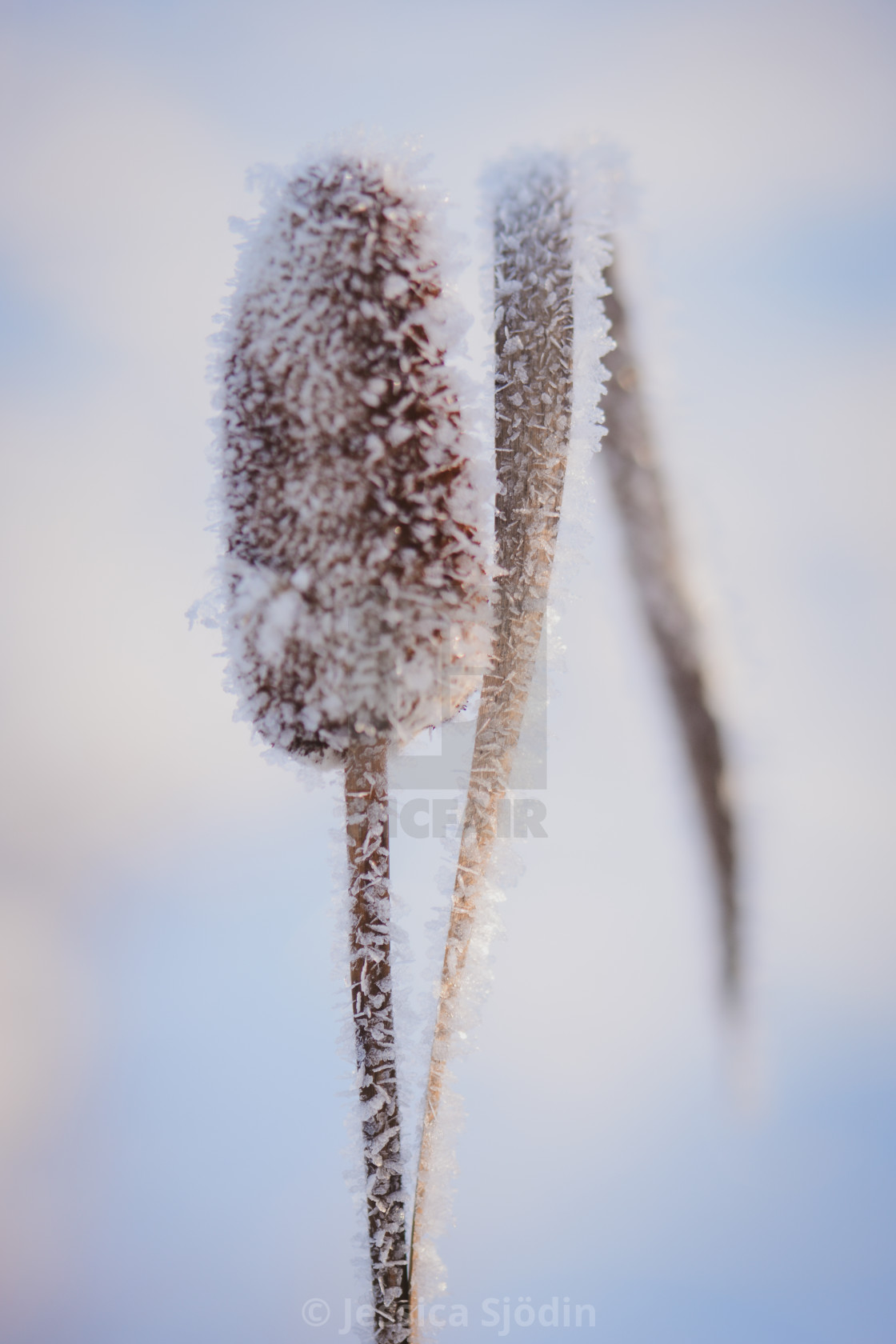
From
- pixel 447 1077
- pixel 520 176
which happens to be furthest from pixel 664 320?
pixel 447 1077

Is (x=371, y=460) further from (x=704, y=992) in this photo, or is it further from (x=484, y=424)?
(x=704, y=992)

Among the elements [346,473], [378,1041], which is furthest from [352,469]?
[378,1041]

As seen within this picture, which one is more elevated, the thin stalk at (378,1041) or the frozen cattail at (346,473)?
the frozen cattail at (346,473)

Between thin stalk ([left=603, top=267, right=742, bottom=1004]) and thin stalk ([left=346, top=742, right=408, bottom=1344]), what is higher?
thin stalk ([left=603, top=267, right=742, bottom=1004])

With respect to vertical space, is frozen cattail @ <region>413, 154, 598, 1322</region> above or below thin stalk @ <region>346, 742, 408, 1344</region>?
above

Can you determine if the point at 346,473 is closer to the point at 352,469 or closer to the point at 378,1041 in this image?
the point at 352,469
